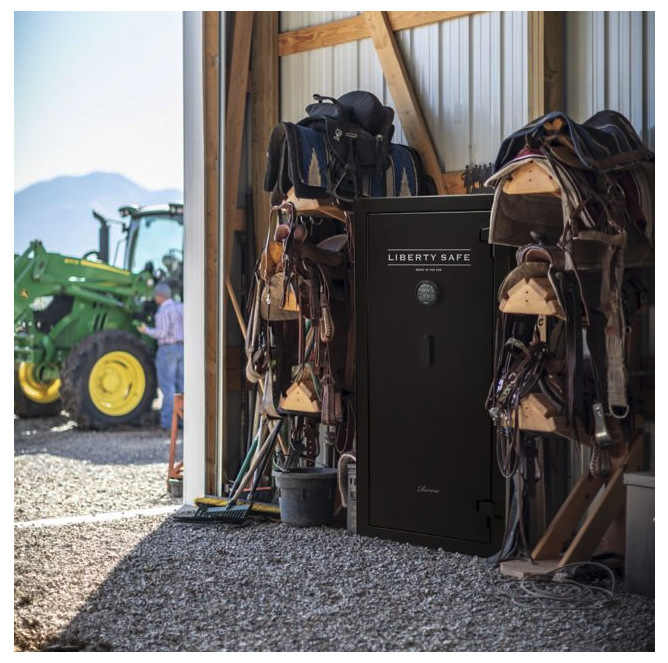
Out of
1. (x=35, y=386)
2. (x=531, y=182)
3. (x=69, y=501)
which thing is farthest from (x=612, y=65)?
(x=35, y=386)

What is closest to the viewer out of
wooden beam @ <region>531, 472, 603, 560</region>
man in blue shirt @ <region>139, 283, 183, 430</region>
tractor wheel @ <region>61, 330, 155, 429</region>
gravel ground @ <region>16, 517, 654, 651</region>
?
gravel ground @ <region>16, 517, 654, 651</region>

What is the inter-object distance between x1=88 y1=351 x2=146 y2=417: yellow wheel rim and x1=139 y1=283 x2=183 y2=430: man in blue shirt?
1.09ft

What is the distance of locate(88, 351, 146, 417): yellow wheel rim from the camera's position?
12383 millimetres

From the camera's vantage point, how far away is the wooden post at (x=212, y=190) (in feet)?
24.4

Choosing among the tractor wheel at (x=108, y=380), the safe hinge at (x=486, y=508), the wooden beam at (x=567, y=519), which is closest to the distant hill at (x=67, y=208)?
the tractor wheel at (x=108, y=380)

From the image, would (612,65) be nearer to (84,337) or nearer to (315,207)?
(315,207)

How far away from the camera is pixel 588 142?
5.04 m

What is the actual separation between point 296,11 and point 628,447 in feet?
12.9

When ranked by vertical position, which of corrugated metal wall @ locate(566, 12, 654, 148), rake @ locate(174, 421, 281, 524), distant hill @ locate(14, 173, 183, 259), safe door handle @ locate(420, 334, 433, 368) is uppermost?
distant hill @ locate(14, 173, 183, 259)

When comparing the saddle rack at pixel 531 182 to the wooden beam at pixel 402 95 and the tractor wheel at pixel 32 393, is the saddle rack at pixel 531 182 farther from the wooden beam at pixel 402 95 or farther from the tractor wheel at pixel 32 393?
the tractor wheel at pixel 32 393

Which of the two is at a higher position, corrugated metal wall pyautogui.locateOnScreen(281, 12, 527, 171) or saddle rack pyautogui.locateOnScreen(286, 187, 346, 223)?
corrugated metal wall pyautogui.locateOnScreen(281, 12, 527, 171)

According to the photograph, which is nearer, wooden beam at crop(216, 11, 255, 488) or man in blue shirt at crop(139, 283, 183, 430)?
wooden beam at crop(216, 11, 255, 488)

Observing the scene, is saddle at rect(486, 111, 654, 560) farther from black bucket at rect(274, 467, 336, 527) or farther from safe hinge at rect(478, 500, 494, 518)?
black bucket at rect(274, 467, 336, 527)

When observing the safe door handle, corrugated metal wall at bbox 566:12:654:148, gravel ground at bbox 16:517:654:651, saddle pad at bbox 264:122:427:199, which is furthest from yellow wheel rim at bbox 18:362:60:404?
corrugated metal wall at bbox 566:12:654:148
